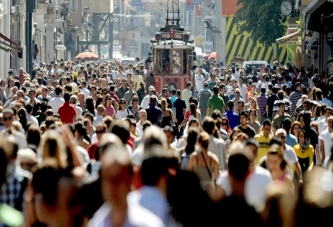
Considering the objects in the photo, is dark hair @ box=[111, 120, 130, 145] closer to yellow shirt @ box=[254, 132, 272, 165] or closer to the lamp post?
yellow shirt @ box=[254, 132, 272, 165]

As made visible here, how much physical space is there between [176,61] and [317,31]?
5749 mm

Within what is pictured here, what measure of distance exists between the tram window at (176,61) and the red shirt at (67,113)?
21.0m

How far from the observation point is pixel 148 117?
72.5ft

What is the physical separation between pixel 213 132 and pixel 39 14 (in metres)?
52.8

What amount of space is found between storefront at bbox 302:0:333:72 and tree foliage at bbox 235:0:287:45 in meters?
4.35

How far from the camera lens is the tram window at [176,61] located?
138ft

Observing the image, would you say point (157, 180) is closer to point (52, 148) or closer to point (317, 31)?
point (52, 148)

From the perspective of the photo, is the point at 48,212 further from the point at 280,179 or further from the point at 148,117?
the point at 148,117

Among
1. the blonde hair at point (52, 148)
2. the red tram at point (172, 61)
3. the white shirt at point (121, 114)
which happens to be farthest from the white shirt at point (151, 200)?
the red tram at point (172, 61)

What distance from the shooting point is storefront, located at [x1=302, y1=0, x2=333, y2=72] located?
1377 inches

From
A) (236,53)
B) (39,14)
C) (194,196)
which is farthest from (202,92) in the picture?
(236,53)

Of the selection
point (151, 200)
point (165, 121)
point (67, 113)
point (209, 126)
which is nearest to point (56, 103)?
point (67, 113)

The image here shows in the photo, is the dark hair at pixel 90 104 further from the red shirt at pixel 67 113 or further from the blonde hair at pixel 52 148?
the blonde hair at pixel 52 148

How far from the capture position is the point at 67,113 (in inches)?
826
